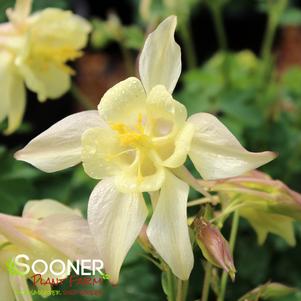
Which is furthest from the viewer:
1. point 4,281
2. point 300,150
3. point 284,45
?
point 284,45

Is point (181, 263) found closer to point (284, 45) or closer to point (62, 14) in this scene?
point (62, 14)

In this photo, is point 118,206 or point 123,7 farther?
point 123,7

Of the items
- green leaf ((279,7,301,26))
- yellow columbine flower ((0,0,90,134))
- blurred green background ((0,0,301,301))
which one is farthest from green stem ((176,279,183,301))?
green leaf ((279,7,301,26))

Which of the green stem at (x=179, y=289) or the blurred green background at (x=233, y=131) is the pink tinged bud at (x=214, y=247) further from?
the blurred green background at (x=233, y=131)

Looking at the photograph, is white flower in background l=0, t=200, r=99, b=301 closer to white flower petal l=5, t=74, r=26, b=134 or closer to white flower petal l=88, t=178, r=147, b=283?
white flower petal l=88, t=178, r=147, b=283

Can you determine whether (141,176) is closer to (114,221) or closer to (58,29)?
(114,221)

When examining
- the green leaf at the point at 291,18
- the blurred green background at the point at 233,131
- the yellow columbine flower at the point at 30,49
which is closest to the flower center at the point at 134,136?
the blurred green background at the point at 233,131

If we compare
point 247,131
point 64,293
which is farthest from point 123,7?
point 64,293
